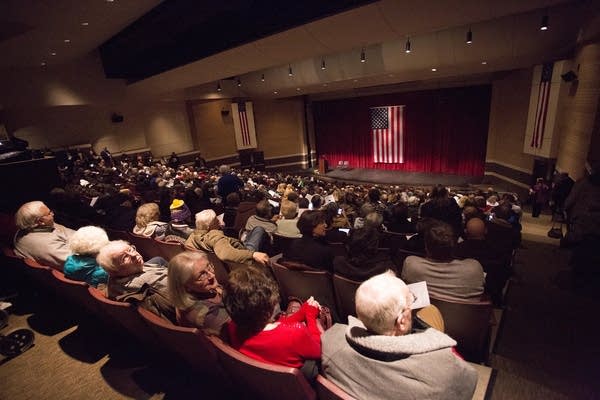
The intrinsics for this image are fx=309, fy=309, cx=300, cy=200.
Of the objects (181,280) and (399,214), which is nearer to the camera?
(181,280)

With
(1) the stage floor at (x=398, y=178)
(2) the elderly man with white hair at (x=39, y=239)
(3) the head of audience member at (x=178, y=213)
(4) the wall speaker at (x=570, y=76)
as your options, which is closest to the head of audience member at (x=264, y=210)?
(3) the head of audience member at (x=178, y=213)

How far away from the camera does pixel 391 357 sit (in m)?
1.06

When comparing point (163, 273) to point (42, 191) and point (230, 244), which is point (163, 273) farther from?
point (42, 191)

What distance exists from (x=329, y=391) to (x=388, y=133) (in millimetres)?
14999

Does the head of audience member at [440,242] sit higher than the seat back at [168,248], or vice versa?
the head of audience member at [440,242]

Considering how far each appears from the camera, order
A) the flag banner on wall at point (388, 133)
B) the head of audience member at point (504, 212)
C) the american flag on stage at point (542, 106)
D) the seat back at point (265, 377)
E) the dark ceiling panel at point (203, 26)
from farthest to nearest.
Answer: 1. the flag banner on wall at point (388, 133)
2. the american flag on stage at point (542, 106)
3. the dark ceiling panel at point (203, 26)
4. the head of audience member at point (504, 212)
5. the seat back at point (265, 377)

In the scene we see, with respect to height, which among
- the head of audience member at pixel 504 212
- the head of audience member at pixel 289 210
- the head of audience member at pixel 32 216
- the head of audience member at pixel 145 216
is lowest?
the head of audience member at pixel 504 212

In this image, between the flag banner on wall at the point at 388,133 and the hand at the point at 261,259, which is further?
the flag banner on wall at the point at 388,133

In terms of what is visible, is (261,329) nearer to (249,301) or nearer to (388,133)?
(249,301)

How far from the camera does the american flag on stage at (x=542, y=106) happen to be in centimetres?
798

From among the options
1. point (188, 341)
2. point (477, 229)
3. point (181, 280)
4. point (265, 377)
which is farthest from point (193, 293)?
point (477, 229)

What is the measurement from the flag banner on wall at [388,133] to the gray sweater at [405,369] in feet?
47.2

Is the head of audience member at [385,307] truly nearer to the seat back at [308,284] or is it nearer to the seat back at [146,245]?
the seat back at [308,284]

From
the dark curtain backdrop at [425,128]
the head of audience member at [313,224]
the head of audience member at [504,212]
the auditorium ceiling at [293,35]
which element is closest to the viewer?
the head of audience member at [313,224]
